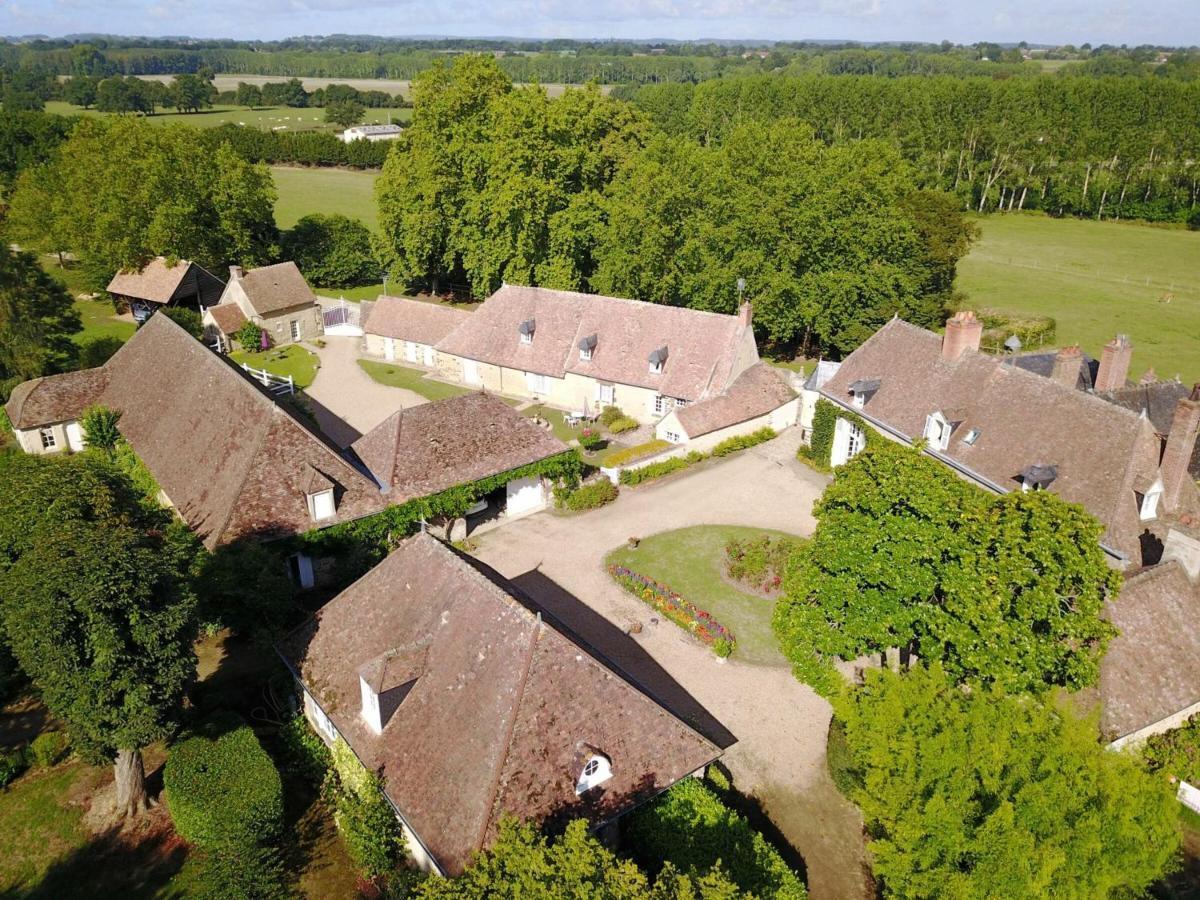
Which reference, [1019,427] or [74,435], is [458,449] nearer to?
[1019,427]

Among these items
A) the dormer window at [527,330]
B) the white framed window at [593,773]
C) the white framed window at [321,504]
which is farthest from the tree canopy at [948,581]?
the dormer window at [527,330]

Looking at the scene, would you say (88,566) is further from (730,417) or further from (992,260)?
(992,260)

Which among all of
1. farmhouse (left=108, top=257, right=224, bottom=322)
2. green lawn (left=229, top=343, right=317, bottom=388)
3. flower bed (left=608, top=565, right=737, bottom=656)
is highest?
farmhouse (left=108, top=257, right=224, bottom=322)

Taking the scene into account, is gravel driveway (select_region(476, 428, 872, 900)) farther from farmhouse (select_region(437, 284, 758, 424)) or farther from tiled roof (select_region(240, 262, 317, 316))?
tiled roof (select_region(240, 262, 317, 316))

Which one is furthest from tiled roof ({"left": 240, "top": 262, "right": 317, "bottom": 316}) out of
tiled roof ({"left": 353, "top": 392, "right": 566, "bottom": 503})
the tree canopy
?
the tree canopy

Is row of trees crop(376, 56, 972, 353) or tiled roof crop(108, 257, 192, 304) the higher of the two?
row of trees crop(376, 56, 972, 353)

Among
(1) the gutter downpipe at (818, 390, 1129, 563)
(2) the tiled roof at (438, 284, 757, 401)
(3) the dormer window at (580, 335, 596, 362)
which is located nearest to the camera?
(1) the gutter downpipe at (818, 390, 1129, 563)

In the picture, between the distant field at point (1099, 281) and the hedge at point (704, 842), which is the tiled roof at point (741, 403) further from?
the distant field at point (1099, 281)
